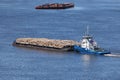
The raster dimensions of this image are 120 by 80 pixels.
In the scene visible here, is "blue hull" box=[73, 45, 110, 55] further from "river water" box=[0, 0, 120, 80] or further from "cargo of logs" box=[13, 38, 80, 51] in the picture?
"river water" box=[0, 0, 120, 80]

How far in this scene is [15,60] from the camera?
413ft

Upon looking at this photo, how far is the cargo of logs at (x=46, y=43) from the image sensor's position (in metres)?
137

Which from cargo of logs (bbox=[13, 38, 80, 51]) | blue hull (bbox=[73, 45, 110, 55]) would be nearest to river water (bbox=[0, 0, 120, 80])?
blue hull (bbox=[73, 45, 110, 55])

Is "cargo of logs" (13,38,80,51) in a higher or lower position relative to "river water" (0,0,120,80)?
higher

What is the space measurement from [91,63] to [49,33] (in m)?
36.0

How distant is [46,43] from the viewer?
140 m

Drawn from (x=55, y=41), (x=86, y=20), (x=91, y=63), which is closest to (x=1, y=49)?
(x=55, y=41)

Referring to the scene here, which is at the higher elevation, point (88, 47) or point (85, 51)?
point (88, 47)

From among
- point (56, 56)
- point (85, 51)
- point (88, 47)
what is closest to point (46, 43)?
point (88, 47)

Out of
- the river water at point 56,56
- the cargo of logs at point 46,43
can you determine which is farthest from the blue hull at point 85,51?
the river water at point 56,56

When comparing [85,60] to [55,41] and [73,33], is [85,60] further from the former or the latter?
[73,33]

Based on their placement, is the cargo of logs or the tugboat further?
the cargo of logs

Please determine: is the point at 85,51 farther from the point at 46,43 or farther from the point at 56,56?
the point at 46,43

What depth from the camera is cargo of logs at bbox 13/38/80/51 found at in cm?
13675
